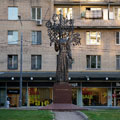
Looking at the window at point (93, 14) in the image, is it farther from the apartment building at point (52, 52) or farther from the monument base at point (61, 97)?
the monument base at point (61, 97)

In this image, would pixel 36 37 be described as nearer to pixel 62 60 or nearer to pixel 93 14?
pixel 93 14

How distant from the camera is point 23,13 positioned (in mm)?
48344

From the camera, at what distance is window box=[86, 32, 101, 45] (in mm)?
48625

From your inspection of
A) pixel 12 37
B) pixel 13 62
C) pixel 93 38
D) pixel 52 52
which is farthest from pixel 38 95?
pixel 93 38

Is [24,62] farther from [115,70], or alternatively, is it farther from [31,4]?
[115,70]

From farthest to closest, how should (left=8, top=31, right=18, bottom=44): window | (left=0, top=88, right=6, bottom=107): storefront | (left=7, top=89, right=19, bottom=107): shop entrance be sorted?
(left=8, top=31, right=18, bottom=44): window < (left=7, top=89, right=19, bottom=107): shop entrance < (left=0, top=88, right=6, bottom=107): storefront

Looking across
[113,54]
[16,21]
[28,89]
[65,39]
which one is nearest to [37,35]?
[16,21]

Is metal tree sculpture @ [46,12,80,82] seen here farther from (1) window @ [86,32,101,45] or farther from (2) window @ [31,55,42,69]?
(1) window @ [86,32,101,45]

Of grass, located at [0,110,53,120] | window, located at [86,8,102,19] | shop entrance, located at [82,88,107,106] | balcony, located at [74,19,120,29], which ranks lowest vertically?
shop entrance, located at [82,88,107,106]

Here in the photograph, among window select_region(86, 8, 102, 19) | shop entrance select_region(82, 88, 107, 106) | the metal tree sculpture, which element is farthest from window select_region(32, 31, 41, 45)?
the metal tree sculpture

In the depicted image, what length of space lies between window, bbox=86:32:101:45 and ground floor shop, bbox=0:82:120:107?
518 centimetres

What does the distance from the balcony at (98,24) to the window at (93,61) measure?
371cm

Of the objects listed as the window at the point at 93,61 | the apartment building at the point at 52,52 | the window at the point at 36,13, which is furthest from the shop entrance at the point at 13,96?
the window at the point at 93,61

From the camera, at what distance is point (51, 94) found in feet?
157
